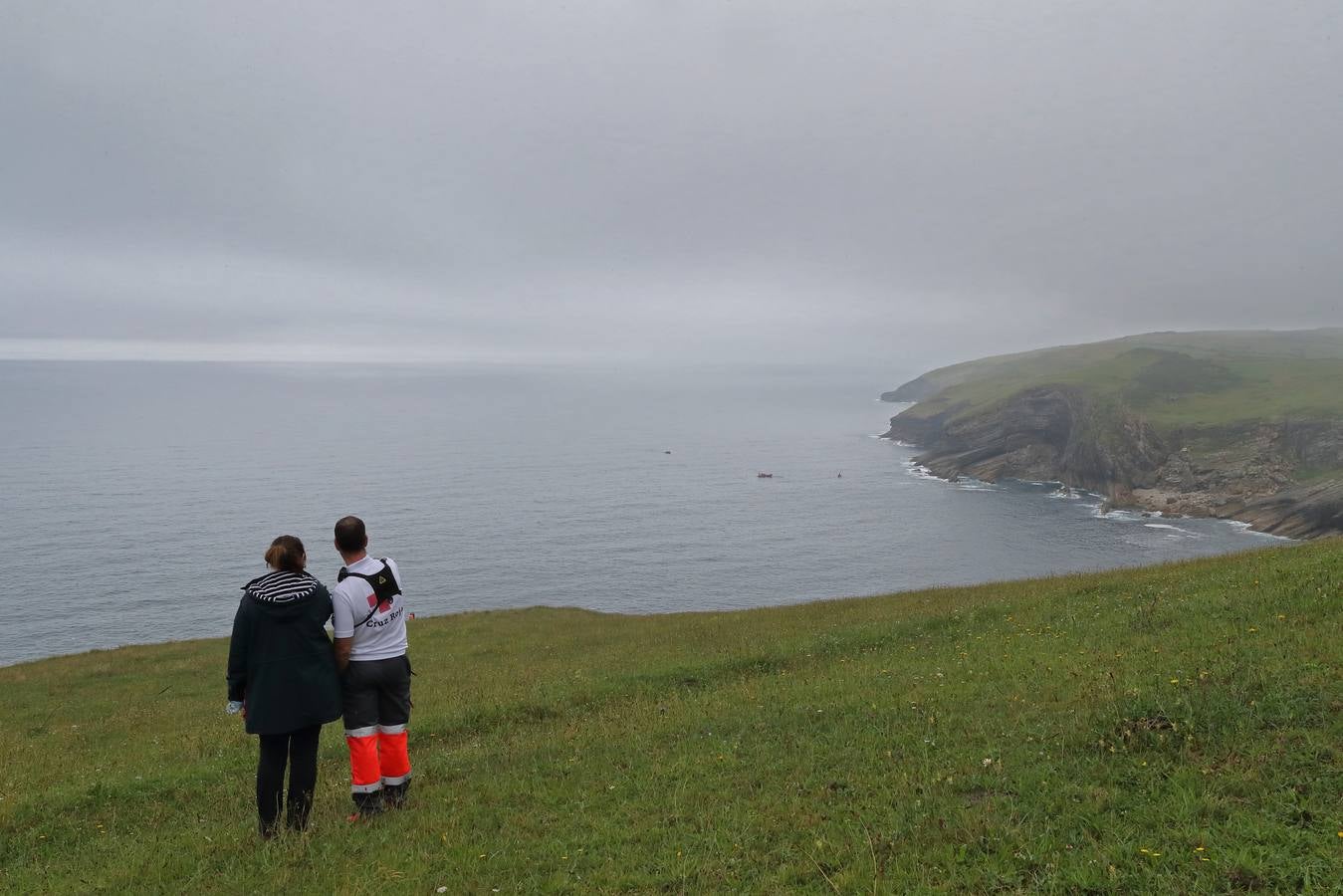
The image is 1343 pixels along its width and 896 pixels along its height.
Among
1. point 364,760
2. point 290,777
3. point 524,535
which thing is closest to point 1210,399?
point 524,535

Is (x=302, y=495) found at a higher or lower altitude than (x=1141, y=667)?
lower

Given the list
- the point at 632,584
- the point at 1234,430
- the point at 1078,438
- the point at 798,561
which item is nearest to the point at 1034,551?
the point at 798,561

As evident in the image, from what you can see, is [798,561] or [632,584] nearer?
[632,584]

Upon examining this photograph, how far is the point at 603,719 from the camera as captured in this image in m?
14.7

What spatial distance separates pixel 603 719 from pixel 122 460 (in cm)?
18847

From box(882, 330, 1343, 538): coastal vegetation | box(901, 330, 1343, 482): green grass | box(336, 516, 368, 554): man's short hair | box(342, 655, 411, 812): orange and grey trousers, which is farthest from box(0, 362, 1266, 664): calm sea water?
box(336, 516, 368, 554): man's short hair

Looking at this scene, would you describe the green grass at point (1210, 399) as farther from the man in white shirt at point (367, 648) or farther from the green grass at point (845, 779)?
the man in white shirt at point (367, 648)

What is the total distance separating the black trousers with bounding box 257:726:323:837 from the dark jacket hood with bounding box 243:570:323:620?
1.45 metres

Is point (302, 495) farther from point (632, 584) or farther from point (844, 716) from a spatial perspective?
point (844, 716)

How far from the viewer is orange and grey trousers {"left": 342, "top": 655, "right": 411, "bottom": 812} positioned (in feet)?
29.8

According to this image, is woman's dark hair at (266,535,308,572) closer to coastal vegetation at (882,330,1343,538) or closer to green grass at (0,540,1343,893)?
green grass at (0,540,1343,893)

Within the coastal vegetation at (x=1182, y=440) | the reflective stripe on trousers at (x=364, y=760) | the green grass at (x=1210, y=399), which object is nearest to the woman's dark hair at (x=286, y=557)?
the reflective stripe on trousers at (x=364, y=760)

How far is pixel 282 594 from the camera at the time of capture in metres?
8.39

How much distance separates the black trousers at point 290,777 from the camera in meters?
8.82
